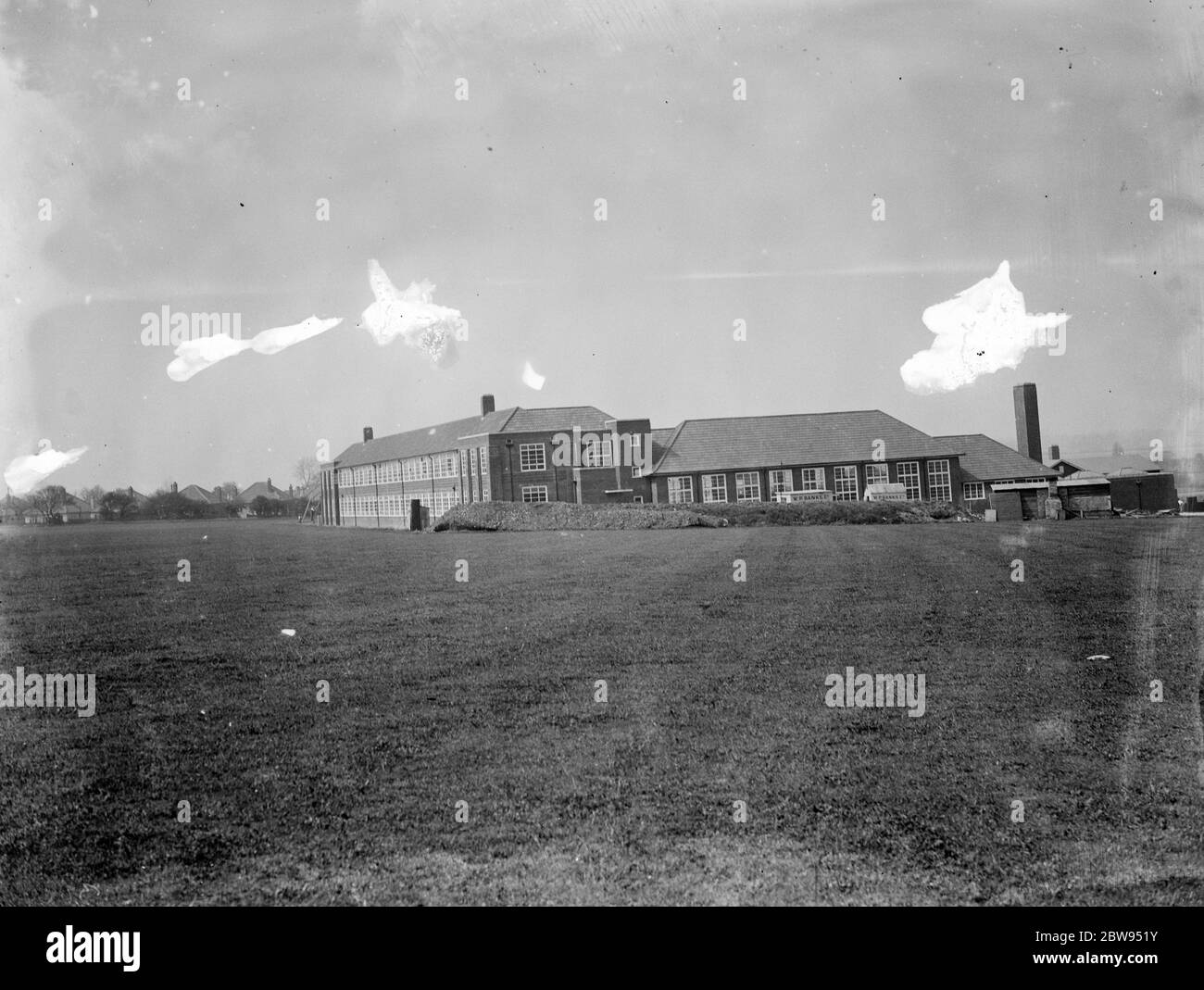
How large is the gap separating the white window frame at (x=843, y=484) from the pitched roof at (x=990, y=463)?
1693mm

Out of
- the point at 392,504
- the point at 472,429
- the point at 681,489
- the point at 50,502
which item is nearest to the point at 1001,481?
the point at 681,489

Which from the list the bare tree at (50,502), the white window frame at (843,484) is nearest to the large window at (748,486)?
the white window frame at (843,484)

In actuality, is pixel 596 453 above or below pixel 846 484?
above

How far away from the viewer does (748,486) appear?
19.1 metres

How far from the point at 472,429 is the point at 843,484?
23.4 ft

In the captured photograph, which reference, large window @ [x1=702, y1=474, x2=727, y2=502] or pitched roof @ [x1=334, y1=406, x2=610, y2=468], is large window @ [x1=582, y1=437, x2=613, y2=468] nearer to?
pitched roof @ [x1=334, y1=406, x2=610, y2=468]

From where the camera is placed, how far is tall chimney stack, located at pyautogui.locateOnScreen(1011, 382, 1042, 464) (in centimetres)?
942

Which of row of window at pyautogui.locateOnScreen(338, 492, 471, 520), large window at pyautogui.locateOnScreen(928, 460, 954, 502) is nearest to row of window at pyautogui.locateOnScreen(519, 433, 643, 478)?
large window at pyautogui.locateOnScreen(928, 460, 954, 502)

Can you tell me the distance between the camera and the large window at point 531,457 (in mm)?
14683

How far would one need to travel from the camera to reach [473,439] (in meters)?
16.5

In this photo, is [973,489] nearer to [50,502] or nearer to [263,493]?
[263,493]

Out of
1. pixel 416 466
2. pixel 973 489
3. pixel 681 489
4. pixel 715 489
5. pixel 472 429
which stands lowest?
pixel 973 489

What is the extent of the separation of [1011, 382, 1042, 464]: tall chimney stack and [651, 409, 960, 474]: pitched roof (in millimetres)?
1297
